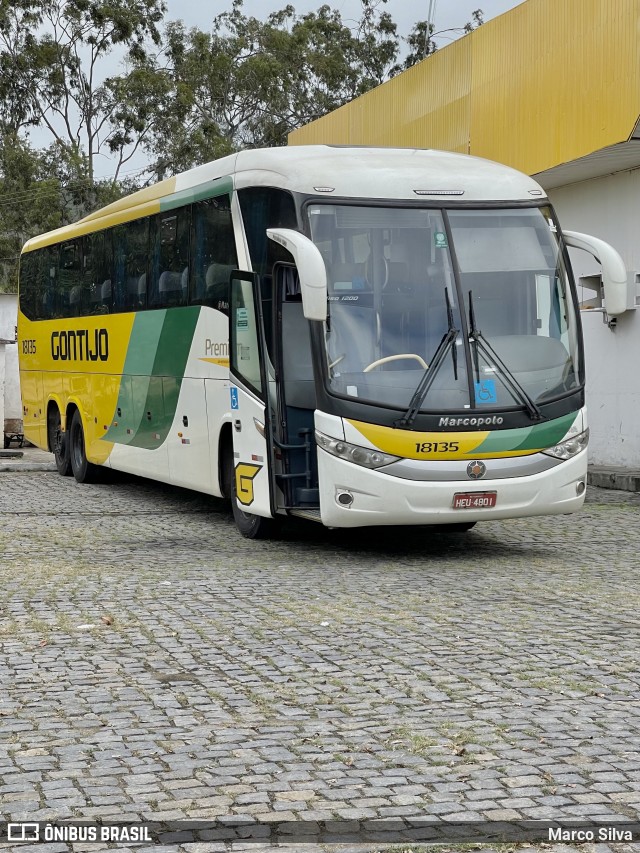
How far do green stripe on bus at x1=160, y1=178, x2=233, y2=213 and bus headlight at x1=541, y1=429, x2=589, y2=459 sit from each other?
3.83 meters

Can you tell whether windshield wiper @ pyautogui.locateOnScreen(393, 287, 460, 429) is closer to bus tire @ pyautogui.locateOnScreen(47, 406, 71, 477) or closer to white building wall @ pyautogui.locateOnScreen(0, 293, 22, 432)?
bus tire @ pyautogui.locateOnScreen(47, 406, 71, 477)

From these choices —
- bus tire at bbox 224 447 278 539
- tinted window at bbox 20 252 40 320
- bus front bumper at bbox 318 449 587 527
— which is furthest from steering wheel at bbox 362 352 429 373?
tinted window at bbox 20 252 40 320

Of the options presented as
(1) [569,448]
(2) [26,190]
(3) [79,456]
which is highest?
(2) [26,190]

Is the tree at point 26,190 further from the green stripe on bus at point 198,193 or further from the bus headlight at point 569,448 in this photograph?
the bus headlight at point 569,448

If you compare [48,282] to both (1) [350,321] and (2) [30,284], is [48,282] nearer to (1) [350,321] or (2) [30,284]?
(2) [30,284]

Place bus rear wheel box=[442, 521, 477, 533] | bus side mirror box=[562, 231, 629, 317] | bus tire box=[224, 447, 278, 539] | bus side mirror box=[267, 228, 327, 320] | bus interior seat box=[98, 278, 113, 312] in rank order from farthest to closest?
bus interior seat box=[98, 278, 113, 312]
bus rear wheel box=[442, 521, 477, 533]
bus tire box=[224, 447, 278, 539]
bus side mirror box=[562, 231, 629, 317]
bus side mirror box=[267, 228, 327, 320]

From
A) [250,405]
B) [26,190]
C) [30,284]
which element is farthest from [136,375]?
[26,190]

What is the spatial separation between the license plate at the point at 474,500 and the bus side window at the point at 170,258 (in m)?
4.42

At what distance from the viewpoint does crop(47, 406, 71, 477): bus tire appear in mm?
19453

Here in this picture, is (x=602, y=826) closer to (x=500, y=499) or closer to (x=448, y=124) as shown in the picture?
(x=500, y=499)

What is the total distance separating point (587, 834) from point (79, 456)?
1490 centimetres

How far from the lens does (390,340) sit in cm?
1077

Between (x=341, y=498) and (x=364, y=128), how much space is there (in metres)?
16.7

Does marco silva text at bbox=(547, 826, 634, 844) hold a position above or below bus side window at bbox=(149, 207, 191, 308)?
below
